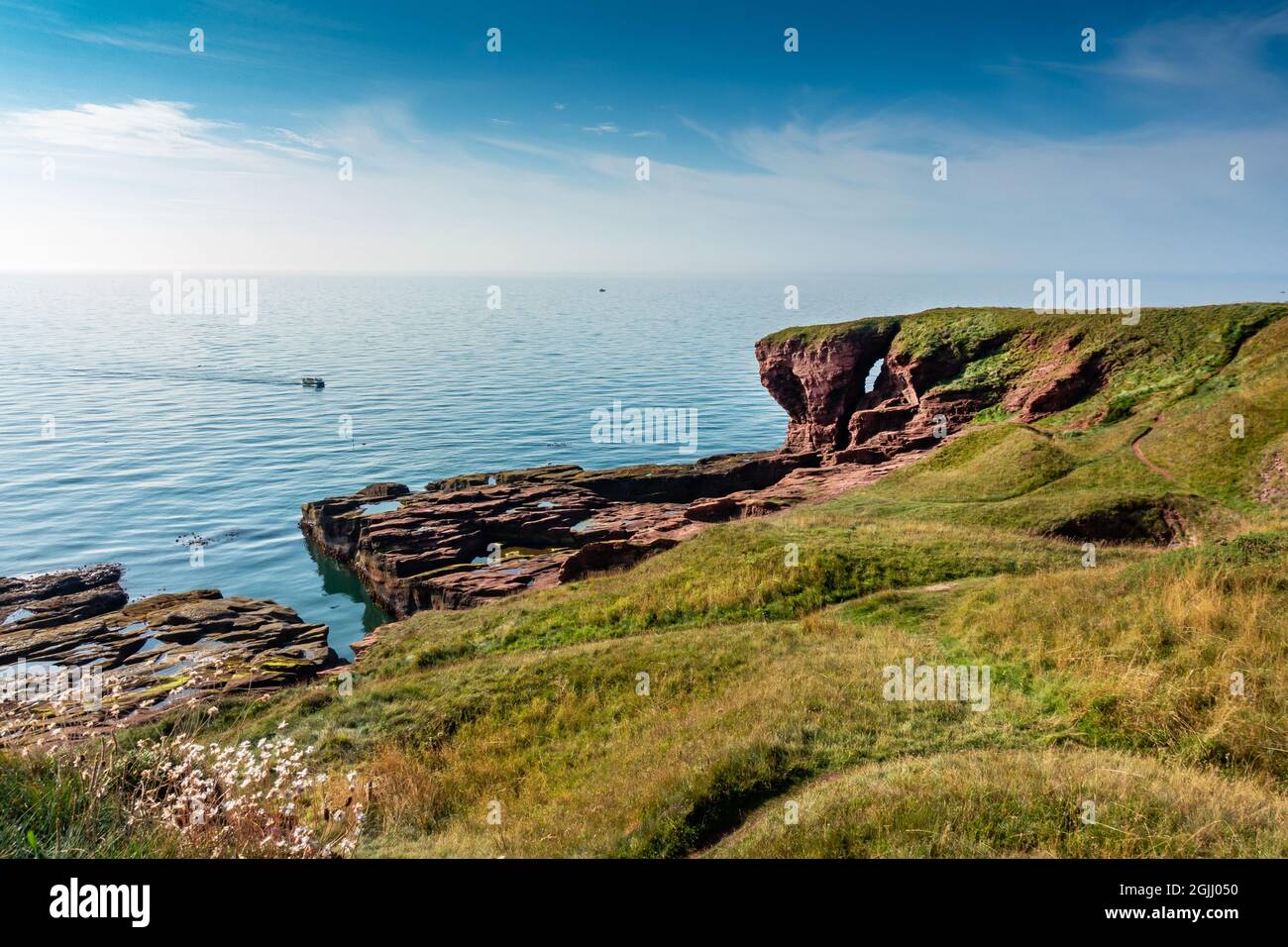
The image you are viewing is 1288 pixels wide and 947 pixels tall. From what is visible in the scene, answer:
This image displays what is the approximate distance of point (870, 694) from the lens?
12.4m

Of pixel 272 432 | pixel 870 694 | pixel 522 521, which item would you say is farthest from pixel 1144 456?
pixel 272 432

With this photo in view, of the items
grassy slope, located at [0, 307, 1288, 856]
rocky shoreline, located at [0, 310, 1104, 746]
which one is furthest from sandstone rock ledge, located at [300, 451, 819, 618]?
grassy slope, located at [0, 307, 1288, 856]

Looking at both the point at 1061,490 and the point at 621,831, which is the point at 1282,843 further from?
the point at 1061,490

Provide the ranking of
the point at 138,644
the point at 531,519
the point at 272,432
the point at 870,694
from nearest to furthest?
1. the point at 870,694
2. the point at 138,644
3. the point at 531,519
4. the point at 272,432

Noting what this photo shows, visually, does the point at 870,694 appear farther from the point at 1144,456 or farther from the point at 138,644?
the point at 138,644

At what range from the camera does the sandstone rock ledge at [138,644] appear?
25.3 meters

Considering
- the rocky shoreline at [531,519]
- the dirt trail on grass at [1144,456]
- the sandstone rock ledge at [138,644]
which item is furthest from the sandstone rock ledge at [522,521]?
the dirt trail on grass at [1144,456]

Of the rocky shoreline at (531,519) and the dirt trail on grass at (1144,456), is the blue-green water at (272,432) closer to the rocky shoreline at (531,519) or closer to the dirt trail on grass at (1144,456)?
the rocky shoreline at (531,519)

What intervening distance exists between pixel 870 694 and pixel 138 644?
1322 inches

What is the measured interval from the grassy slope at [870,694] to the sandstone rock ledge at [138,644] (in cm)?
556

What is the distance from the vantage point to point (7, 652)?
32.0 m
